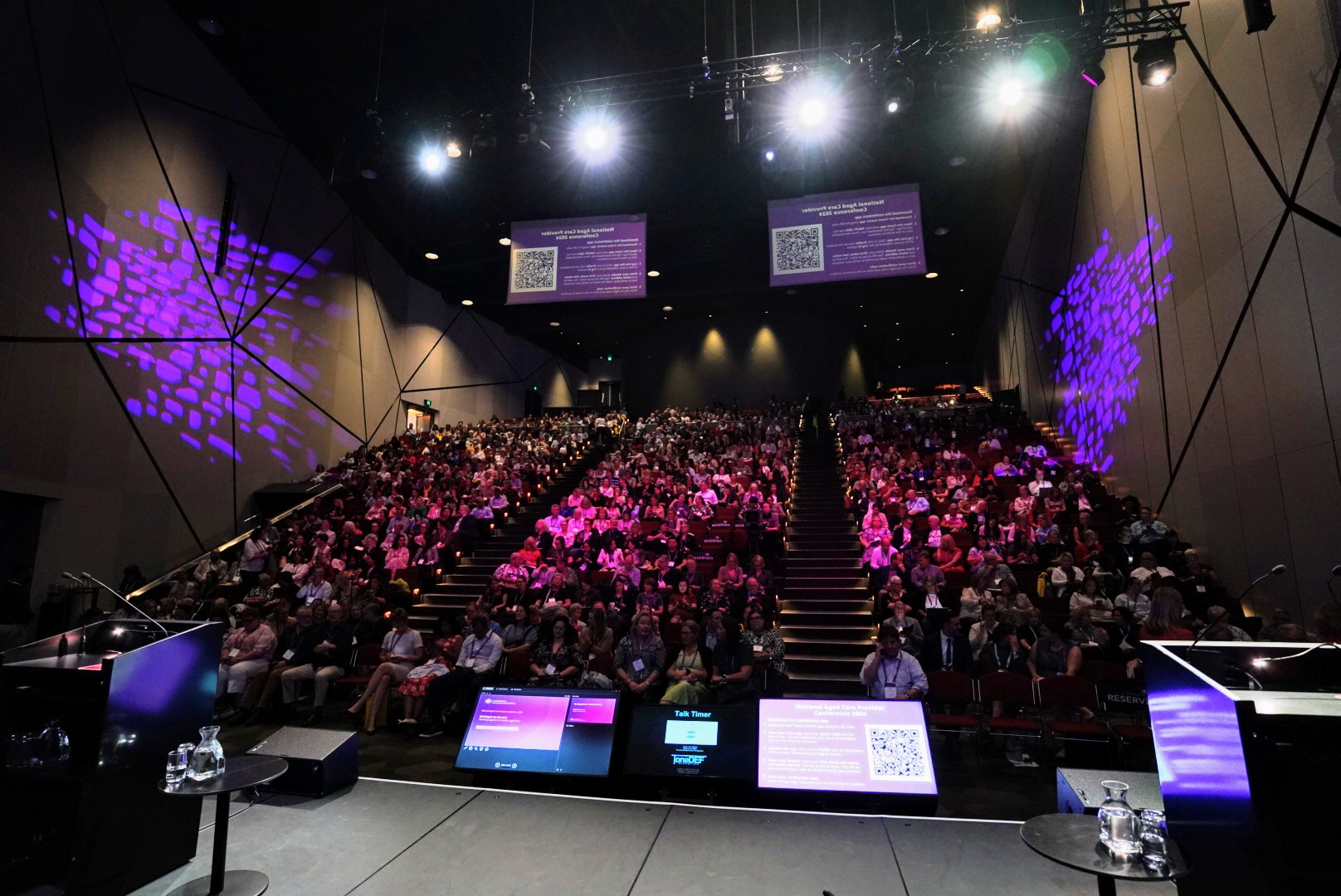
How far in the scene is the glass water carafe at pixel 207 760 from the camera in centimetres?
307

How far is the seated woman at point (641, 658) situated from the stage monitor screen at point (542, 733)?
135 centimetres

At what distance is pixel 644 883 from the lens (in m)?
3.25

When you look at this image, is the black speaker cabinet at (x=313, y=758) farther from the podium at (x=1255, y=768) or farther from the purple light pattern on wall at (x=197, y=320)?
the purple light pattern on wall at (x=197, y=320)

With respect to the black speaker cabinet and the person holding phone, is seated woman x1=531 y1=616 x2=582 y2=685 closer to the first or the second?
the black speaker cabinet

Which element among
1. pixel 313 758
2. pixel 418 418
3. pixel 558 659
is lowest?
→ pixel 313 758

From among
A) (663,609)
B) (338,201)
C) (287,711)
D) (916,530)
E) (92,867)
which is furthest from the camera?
(338,201)

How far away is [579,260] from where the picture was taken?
13430 millimetres

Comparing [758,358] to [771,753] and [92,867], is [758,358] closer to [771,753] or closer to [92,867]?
[771,753]

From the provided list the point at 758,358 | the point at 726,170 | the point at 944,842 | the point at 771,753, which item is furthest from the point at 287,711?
the point at 758,358

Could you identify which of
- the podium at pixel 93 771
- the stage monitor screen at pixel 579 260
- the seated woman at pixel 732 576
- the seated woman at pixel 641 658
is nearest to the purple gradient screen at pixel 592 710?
the seated woman at pixel 641 658

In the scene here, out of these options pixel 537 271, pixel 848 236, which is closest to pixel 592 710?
pixel 848 236

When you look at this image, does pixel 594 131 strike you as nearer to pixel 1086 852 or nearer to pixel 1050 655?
pixel 1050 655

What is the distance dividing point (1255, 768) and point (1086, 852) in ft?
2.11

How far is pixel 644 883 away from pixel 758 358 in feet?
62.5
